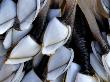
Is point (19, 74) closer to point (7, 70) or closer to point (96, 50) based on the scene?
point (7, 70)

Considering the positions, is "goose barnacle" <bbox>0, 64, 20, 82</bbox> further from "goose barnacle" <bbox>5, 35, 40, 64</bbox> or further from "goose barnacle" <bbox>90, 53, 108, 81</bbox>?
"goose barnacle" <bbox>90, 53, 108, 81</bbox>

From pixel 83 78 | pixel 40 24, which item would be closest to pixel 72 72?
pixel 83 78

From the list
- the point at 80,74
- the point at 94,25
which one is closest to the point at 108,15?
the point at 94,25

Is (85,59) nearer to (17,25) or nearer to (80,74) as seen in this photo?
(80,74)

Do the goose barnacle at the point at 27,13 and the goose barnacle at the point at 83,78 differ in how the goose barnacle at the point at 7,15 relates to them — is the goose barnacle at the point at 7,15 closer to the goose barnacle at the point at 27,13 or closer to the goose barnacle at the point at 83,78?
→ the goose barnacle at the point at 27,13

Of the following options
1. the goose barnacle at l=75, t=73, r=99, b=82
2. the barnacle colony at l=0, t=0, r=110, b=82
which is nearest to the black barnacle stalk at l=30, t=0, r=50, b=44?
the barnacle colony at l=0, t=0, r=110, b=82
